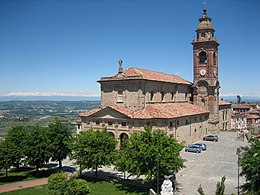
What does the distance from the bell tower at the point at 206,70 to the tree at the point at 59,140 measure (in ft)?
113

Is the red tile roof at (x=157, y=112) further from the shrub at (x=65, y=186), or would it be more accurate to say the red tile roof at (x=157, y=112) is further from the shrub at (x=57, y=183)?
the shrub at (x=57, y=183)

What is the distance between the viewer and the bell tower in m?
58.8

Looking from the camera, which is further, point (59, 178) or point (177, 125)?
point (177, 125)

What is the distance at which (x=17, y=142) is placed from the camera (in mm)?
34969

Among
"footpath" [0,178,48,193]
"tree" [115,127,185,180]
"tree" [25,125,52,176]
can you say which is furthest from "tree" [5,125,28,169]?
"tree" [115,127,185,180]

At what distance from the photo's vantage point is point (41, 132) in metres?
35.2

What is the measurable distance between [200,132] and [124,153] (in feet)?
101

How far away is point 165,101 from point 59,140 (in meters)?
23.8

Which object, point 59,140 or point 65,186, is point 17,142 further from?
point 65,186

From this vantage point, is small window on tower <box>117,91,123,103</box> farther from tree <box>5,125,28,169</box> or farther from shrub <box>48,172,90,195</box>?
shrub <box>48,172,90,195</box>

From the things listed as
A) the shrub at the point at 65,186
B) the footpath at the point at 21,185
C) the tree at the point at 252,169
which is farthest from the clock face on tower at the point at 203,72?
the shrub at the point at 65,186

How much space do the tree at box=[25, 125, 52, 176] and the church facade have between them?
506 inches

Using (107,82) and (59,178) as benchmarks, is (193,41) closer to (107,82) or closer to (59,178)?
(107,82)


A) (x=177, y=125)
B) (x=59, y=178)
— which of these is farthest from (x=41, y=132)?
(x=177, y=125)
